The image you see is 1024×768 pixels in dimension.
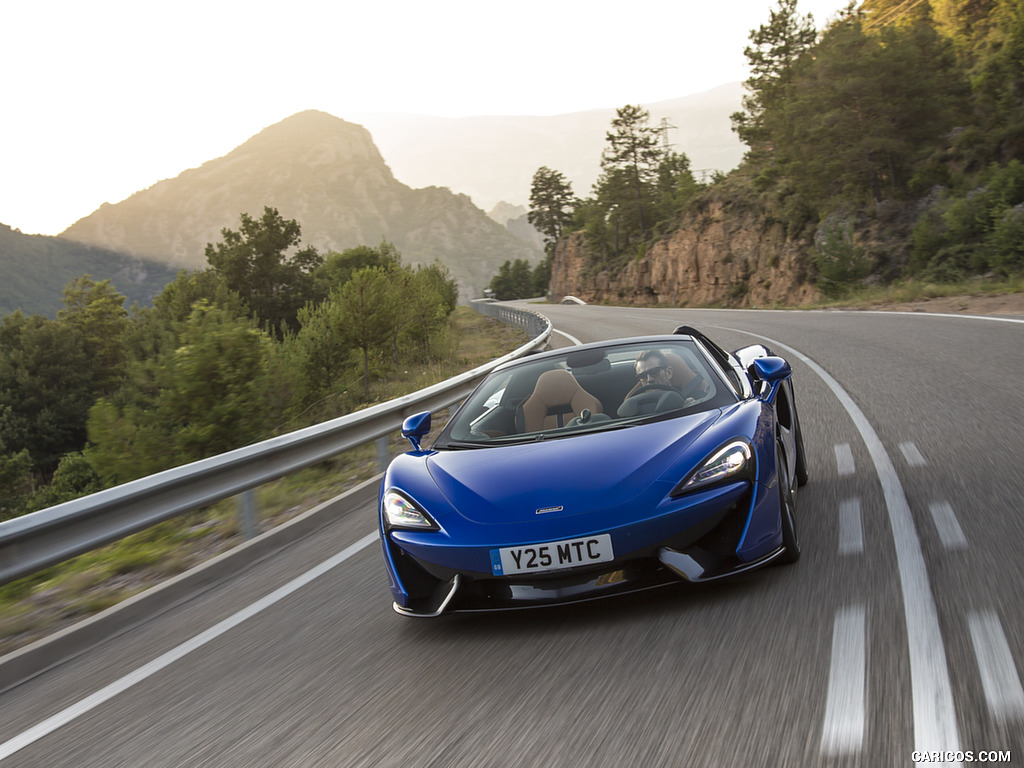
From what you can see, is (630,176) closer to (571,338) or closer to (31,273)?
(571,338)

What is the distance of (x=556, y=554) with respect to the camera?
3.28 meters

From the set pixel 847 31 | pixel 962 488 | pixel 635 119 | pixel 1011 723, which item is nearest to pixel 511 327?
pixel 847 31

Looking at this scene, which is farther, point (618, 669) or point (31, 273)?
point (31, 273)

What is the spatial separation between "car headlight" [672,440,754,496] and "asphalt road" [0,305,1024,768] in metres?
0.55

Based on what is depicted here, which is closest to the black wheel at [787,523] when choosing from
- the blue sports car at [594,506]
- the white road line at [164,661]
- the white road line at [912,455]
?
the blue sports car at [594,506]

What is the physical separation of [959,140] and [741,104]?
31.0 metres

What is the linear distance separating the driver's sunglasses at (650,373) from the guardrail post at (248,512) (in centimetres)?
306

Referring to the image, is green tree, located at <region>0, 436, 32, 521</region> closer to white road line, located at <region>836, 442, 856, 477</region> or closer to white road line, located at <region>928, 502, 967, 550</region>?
white road line, located at <region>836, 442, 856, 477</region>

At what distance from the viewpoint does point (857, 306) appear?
25141 millimetres

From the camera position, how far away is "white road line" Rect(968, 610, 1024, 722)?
2.35 m

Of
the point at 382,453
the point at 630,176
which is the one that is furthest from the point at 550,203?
the point at 382,453

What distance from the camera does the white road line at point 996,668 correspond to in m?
2.35

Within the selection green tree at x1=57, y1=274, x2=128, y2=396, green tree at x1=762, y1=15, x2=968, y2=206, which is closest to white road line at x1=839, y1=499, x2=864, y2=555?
green tree at x1=762, y1=15, x2=968, y2=206

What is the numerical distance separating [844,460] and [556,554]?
3.68 meters
